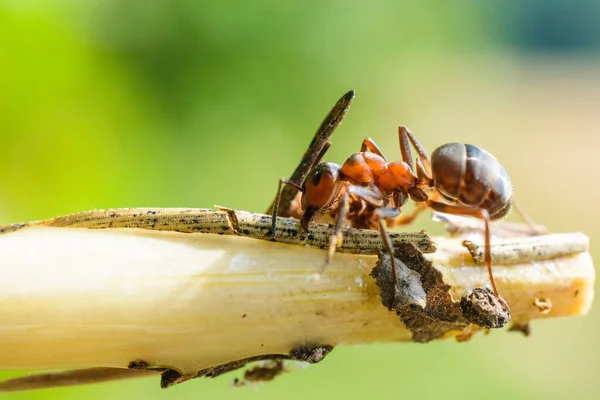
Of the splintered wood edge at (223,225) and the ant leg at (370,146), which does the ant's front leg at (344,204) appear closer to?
the splintered wood edge at (223,225)

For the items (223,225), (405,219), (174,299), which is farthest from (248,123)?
(174,299)

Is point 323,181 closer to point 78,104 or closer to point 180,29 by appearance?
point 78,104

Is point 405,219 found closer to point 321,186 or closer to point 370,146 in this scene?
point 370,146

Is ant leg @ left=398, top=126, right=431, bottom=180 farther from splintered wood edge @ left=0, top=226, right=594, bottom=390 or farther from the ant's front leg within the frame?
splintered wood edge @ left=0, top=226, right=594, bottom=390

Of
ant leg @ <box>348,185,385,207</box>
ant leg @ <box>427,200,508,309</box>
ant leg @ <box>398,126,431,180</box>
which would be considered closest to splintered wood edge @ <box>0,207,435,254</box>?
ant leg @ <box>427,200,508,309</box>

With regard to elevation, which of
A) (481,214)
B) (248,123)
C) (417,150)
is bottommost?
(248,123)

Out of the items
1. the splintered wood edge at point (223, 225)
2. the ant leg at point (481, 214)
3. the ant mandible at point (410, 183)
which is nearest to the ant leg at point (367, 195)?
the ant mandible at point (410, 183)
